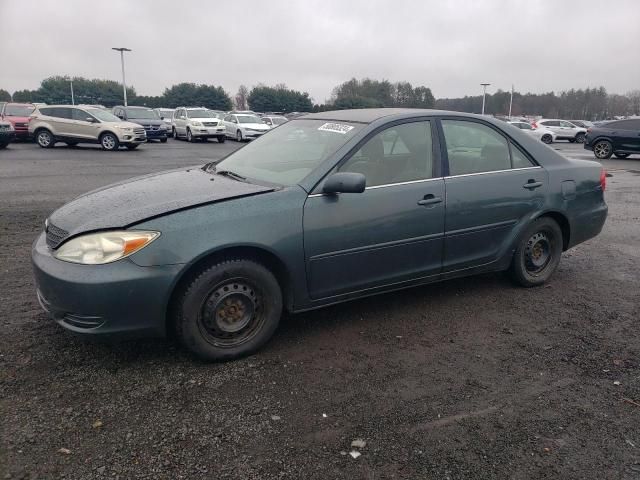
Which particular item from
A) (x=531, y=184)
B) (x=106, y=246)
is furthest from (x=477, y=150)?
(x=106, y=246)

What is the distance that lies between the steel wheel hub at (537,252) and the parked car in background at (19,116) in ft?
74.6

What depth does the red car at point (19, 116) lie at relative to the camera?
21.8 meters

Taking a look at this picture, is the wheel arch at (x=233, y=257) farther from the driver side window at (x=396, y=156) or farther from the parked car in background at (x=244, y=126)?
the parked car in background at (x=244, y=126)

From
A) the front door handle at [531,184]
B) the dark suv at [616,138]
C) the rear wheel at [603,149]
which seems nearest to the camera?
the front door handle at [531,184]

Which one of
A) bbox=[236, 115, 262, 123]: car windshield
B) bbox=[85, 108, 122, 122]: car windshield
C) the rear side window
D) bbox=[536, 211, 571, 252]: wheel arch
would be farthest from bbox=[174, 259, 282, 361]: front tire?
bbox=[236, 115, 262, 123]: car windshield

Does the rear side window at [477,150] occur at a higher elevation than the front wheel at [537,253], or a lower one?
higher

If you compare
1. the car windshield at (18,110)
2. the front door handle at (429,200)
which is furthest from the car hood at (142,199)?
the car windshield at (18,110)

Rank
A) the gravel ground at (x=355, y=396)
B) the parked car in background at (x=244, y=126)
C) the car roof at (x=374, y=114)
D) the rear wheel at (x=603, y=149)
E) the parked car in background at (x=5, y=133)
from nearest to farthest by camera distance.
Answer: the gravel ground at (x=355, y=396) → the car roof at (x=374, y=114) → the parked car in background at (x=5, y=133) → the rear wheel at (x=603, y=149) → the parked car in background at (x=244, y=126)

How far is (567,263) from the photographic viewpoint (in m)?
5.60

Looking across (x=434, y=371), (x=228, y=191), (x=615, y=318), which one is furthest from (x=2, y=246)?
(x=615, y=318)

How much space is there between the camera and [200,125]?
25.9 m

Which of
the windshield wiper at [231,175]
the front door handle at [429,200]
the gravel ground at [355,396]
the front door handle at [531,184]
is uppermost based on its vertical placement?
the windshield wiper at [231,175]

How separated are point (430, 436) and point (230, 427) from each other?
1023 millimetres

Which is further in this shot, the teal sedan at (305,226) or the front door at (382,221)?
the front door at (382,221)
